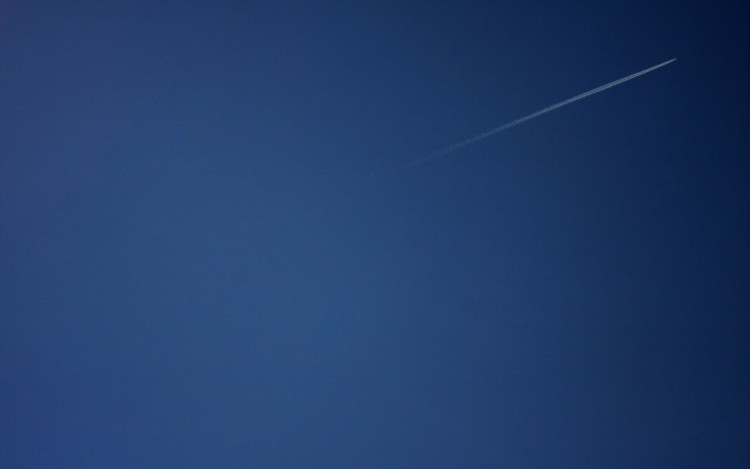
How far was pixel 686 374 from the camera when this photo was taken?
4.99 feet

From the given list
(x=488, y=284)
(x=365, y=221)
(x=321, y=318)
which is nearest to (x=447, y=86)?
(x=365, y=221)

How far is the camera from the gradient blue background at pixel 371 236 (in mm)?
1381

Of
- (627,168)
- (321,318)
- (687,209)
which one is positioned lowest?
(321,318)

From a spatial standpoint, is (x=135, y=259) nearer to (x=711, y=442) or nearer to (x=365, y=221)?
(x=365, y=221)

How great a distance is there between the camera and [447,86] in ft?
4.88

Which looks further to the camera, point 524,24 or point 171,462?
point 524,24

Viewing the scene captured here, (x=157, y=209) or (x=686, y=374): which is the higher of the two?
(x=157, y=209)

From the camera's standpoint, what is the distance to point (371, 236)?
146 cm

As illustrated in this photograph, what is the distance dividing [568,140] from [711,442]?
0.82m

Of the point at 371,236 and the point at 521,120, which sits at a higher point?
the point at 521,120

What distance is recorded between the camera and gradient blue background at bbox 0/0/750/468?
1.38 meters

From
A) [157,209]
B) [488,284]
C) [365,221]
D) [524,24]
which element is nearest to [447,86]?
[524,24]

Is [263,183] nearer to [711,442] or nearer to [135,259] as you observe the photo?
[135,259]

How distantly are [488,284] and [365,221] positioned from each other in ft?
1.09
